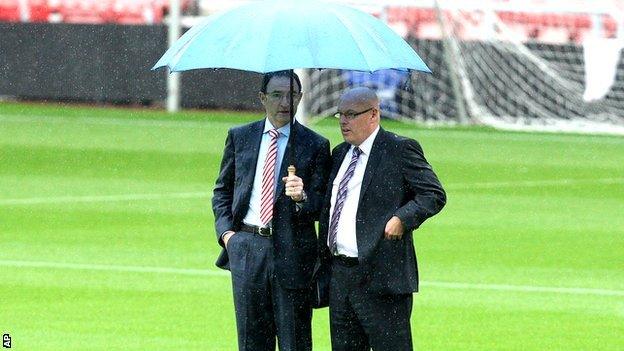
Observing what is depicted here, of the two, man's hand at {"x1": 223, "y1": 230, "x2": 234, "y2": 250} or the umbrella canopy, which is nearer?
the umbrella canopy

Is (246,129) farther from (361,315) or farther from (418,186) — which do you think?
(361,315)

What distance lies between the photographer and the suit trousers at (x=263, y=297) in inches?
312

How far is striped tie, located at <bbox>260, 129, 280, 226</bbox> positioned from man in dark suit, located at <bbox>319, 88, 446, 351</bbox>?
35cm

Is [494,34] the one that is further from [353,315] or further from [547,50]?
[353,315]

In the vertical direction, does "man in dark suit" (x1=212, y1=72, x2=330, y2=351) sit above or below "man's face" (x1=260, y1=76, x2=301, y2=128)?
below

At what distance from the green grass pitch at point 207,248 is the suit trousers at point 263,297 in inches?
77.9

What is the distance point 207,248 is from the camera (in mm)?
14469

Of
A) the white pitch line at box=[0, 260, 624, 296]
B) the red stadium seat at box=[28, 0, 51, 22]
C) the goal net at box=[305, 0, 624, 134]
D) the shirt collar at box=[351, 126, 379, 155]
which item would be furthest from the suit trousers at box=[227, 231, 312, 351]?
the red stadium seat at box=[28, 0, 51, 22]

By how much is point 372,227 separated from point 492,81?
2303 cm

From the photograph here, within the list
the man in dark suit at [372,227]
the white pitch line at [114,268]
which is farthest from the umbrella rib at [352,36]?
the white pitch line at [114,268]

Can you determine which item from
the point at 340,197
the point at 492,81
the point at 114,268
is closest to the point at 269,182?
the point at 340,197

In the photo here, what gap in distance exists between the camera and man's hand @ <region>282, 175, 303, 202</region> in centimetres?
773

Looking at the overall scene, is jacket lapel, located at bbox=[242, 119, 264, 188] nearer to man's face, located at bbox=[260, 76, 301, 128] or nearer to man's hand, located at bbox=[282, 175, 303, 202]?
man's face, located at bbox=[260, 76, 301, 128]

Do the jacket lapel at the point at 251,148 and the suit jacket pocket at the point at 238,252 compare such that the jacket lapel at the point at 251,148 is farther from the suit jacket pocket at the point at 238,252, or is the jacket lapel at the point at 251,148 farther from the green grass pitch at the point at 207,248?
the green grass pitch at the point at 207,248
